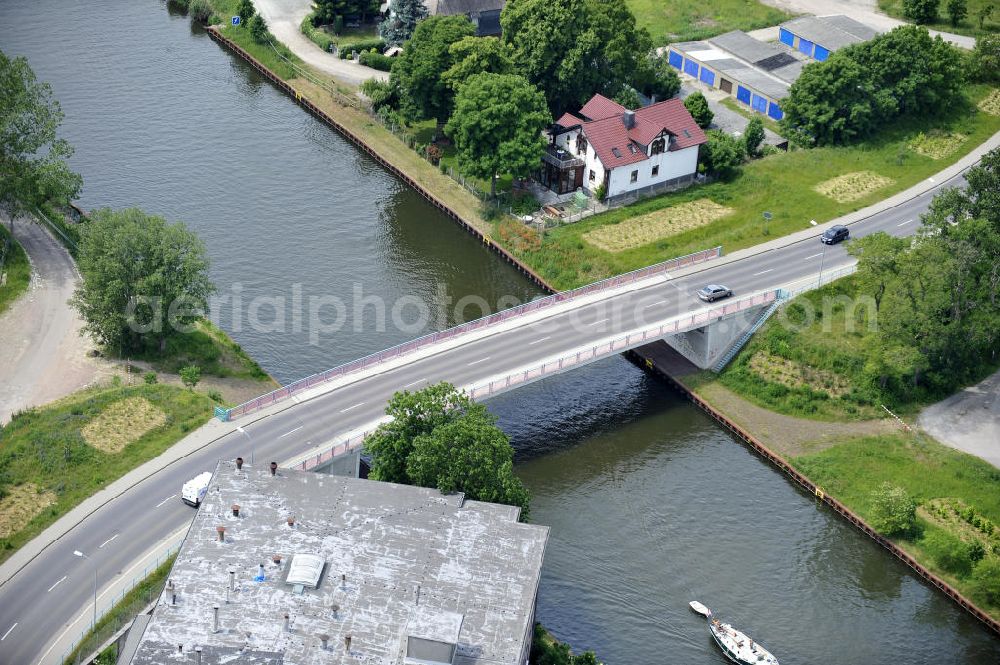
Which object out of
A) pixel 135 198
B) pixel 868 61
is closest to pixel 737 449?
pixel 868 61

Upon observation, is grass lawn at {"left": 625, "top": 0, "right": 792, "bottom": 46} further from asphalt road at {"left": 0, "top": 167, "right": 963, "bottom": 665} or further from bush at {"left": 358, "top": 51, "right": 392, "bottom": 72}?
asphalt road at {"left": 0, "top": 167, "right": 963, "bottom": 665}

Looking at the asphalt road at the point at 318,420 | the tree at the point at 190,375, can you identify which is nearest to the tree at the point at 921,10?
the asphalt road at the point at 318,420

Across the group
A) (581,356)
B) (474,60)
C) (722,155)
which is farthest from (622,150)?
(581,356)

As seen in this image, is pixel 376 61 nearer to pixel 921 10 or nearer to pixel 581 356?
pixel 581 356

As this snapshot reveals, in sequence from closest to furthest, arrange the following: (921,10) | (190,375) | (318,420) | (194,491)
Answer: (194,491) < (318,420) < (190,375) < (921,10)

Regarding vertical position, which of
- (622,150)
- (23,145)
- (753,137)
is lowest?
(753,137)

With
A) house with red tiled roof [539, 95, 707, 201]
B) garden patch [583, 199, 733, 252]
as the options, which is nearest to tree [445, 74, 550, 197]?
house with red tiled roof [539, 95, 707, 201]
